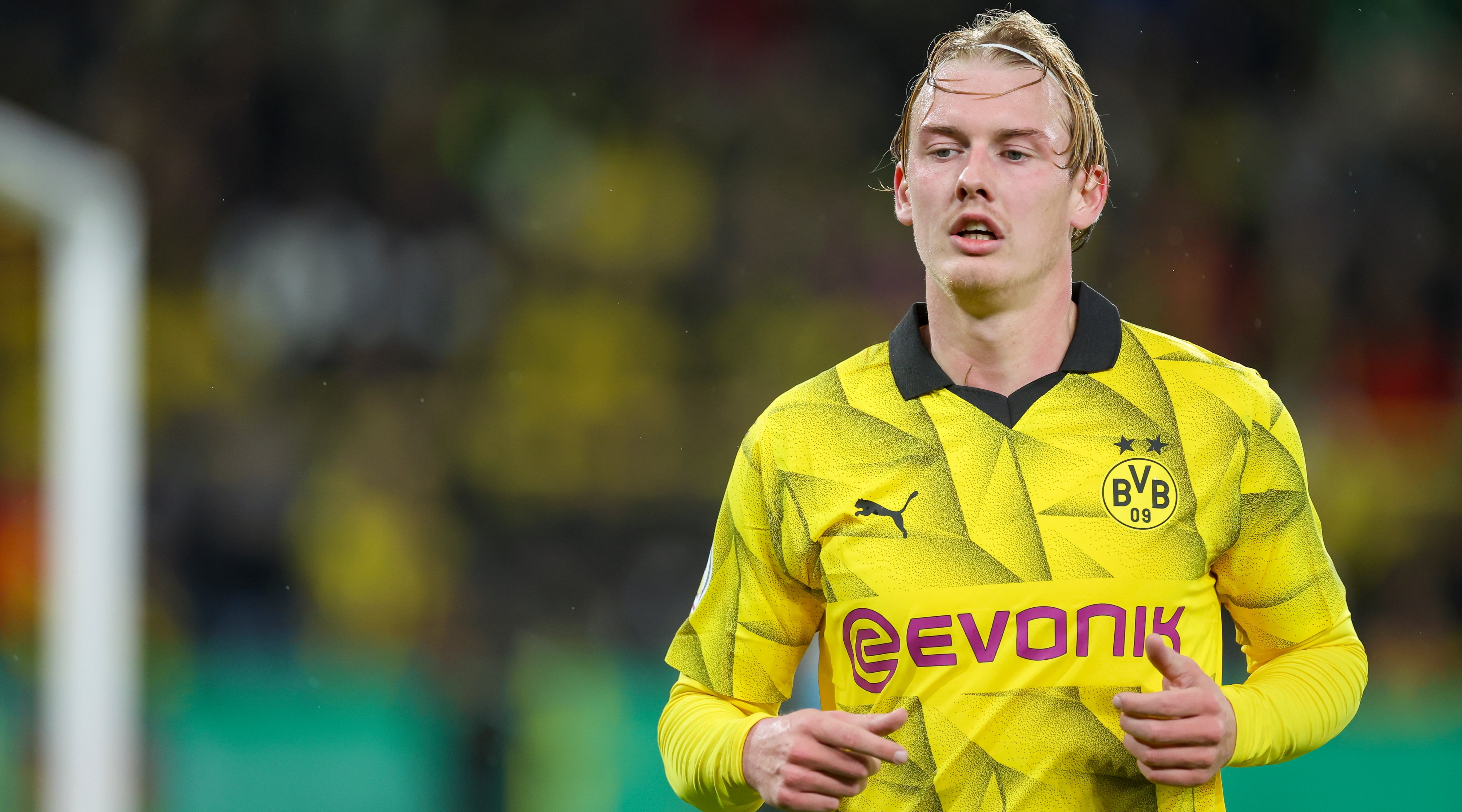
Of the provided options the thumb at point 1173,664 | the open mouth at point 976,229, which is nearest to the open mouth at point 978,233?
the open mouth at point 976,229

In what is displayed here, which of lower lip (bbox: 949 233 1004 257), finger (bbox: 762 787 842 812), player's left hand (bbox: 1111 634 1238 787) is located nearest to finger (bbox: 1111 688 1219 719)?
player's left hand (bbox: 1111 634 1238 787)

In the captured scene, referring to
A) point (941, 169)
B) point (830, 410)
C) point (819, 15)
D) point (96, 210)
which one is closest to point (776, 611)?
point (830, 410)

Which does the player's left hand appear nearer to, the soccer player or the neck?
the soccer player

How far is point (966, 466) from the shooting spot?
6.72 ft

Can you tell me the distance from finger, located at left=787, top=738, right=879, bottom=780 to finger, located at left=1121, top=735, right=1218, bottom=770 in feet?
1.02

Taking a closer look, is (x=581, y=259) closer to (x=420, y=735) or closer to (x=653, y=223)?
(x=653, y=223)

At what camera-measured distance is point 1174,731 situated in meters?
1.73

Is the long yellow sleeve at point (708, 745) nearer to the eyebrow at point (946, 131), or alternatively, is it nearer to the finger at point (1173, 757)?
the finger at point (1173, 757)

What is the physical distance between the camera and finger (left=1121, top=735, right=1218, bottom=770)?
5.71 feet

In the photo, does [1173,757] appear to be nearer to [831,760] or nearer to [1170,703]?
[1170,703]

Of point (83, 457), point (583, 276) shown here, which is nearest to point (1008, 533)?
point (83, 457)

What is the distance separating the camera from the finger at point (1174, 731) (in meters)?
1.73

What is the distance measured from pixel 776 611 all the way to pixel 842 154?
8171mm

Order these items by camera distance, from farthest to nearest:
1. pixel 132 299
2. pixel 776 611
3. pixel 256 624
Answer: pixel 256 624, pixel 132 299, pixel 776 611
